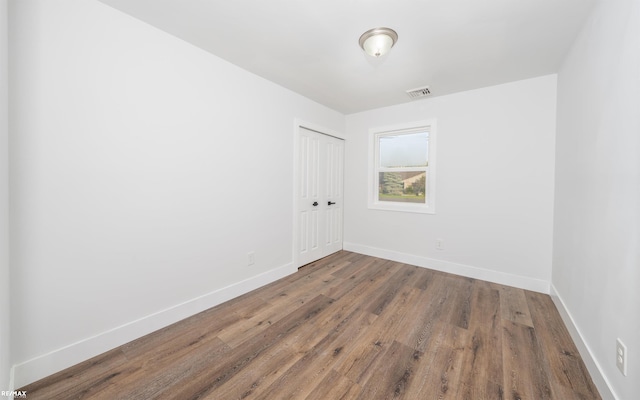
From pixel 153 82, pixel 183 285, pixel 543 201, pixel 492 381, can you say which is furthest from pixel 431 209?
pixel 153 82

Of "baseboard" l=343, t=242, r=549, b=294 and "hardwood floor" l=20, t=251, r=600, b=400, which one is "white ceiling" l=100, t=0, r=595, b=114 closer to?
"baseboard" l=343, t=242, r=549, b=294

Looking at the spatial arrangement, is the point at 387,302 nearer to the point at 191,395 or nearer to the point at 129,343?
the point at 191,395

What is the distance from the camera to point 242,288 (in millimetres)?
2580

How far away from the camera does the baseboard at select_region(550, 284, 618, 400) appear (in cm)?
130

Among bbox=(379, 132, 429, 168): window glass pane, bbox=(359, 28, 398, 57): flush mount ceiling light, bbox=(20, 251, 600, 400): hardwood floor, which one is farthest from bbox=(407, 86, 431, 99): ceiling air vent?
bbox=(20, 251, 600, 400): hardwood floor

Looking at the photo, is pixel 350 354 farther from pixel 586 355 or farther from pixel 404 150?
pixel 404 150

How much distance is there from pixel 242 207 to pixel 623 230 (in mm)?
2809

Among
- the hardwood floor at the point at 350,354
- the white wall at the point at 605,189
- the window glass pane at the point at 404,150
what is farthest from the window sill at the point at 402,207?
the white wall at the point at 605,189

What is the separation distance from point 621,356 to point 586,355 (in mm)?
514

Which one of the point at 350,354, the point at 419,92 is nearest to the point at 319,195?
the point at 419,92

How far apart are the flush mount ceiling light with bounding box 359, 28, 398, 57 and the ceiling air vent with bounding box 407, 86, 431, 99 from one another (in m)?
1.19

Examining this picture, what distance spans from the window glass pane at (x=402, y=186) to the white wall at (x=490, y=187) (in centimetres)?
26

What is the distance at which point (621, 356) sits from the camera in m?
1.19

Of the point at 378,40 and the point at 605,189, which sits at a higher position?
the point at 378,40
